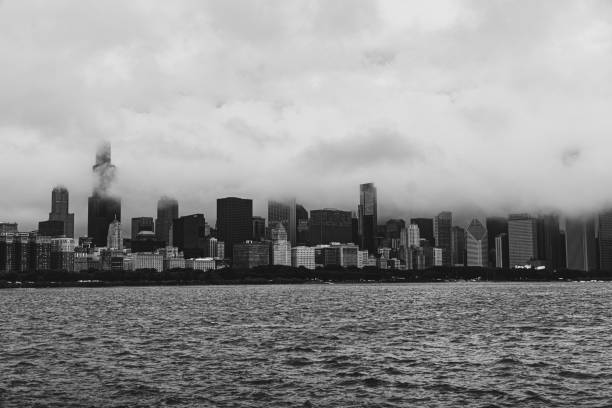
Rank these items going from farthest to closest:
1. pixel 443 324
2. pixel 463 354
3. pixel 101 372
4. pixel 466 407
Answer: pixel 443 324 < pixel 463 354 < pixel 101 372 < pixel 466 407

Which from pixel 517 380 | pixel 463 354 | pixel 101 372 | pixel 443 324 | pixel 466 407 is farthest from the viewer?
pixel 443 324

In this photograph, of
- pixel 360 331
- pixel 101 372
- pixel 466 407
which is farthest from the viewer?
pixel 360 331

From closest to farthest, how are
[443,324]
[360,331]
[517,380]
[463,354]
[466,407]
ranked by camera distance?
[466,407], [517,380], [463,354], [360,331], [443,324]

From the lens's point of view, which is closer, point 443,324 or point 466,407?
point 466,407

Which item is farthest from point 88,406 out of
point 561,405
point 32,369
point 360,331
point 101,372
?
point 360,331

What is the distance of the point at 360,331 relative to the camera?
280ft

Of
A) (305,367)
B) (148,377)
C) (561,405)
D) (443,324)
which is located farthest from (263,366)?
(443,324)

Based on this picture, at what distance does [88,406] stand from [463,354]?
34.9 metres

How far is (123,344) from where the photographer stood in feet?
241

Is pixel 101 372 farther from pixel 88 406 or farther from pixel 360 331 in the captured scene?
pixel 360 331

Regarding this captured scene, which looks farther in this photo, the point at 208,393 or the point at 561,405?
the point at 208,393

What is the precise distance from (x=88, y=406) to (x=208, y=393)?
25.3 ft

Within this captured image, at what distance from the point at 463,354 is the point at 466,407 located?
22.3m

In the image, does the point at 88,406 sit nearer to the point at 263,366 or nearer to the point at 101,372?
the point at 101,372
